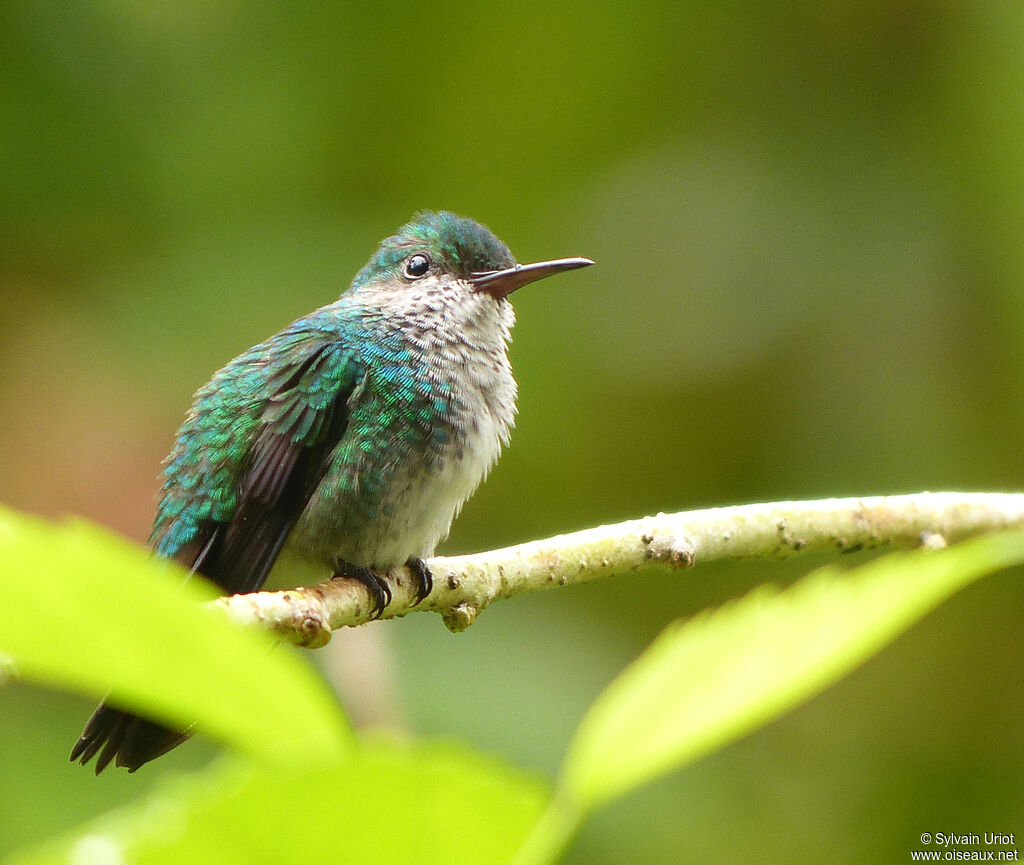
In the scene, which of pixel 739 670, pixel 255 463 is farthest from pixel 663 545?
pixel 739 670

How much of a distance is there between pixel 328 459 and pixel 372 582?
16.2 inches

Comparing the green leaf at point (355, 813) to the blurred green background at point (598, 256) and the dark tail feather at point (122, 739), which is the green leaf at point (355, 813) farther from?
the blurred green background at point (598, 256)

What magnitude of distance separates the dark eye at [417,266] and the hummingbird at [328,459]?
0.42m

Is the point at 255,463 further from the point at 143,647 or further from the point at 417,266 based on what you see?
the point at 143,647

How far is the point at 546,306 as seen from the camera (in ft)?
17.0

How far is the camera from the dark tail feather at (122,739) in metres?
2.65

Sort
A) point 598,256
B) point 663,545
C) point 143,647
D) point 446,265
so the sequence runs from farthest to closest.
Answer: point 598,256
point 446,265
point 663,545
point 143,647

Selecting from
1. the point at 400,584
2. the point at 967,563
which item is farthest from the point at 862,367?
the point at 967,563

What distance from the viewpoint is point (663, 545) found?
2490 millimetres

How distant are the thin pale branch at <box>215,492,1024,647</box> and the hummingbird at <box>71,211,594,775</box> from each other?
0.57 ft

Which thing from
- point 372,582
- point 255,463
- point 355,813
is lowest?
point 372,582

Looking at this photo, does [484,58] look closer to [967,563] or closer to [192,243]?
[192,243]

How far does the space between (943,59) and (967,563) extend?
16.5 ft

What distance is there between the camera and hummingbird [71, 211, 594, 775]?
114 inches
